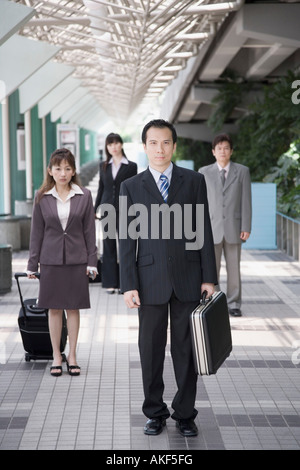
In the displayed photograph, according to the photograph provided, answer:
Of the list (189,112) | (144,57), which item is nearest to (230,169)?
(144,57)

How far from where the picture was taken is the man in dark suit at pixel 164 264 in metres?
4.64

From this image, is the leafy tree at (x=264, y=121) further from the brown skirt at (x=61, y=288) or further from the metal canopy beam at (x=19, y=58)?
the brown skirt at (x=61, y=288)

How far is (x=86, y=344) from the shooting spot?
7.36 meters

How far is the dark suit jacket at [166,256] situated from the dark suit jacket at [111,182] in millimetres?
4707

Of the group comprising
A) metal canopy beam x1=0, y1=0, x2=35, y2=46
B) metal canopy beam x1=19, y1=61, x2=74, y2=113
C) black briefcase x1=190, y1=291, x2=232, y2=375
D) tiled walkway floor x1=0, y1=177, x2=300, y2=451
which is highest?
metal canopy beam x1=19, y1=61, x2=74, y2=113

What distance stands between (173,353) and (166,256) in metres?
0.58

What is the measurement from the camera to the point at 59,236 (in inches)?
238

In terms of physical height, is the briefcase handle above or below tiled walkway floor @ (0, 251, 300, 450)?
above

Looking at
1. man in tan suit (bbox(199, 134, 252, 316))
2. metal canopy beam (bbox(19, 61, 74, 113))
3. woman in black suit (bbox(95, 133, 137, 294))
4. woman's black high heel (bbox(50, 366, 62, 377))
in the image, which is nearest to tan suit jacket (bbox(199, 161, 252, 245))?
man in tan suit (bbox(199, 134, 252, 316))

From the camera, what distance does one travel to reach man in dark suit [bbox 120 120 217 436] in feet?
15.2

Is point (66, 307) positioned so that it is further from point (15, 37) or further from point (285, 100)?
point (285, 100)

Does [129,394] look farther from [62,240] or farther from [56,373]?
[62,240]

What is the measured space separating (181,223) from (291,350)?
108 inches

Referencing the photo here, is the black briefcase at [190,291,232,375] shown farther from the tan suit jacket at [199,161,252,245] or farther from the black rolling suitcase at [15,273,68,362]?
the tan suit jacket at [199,161,252,245]
